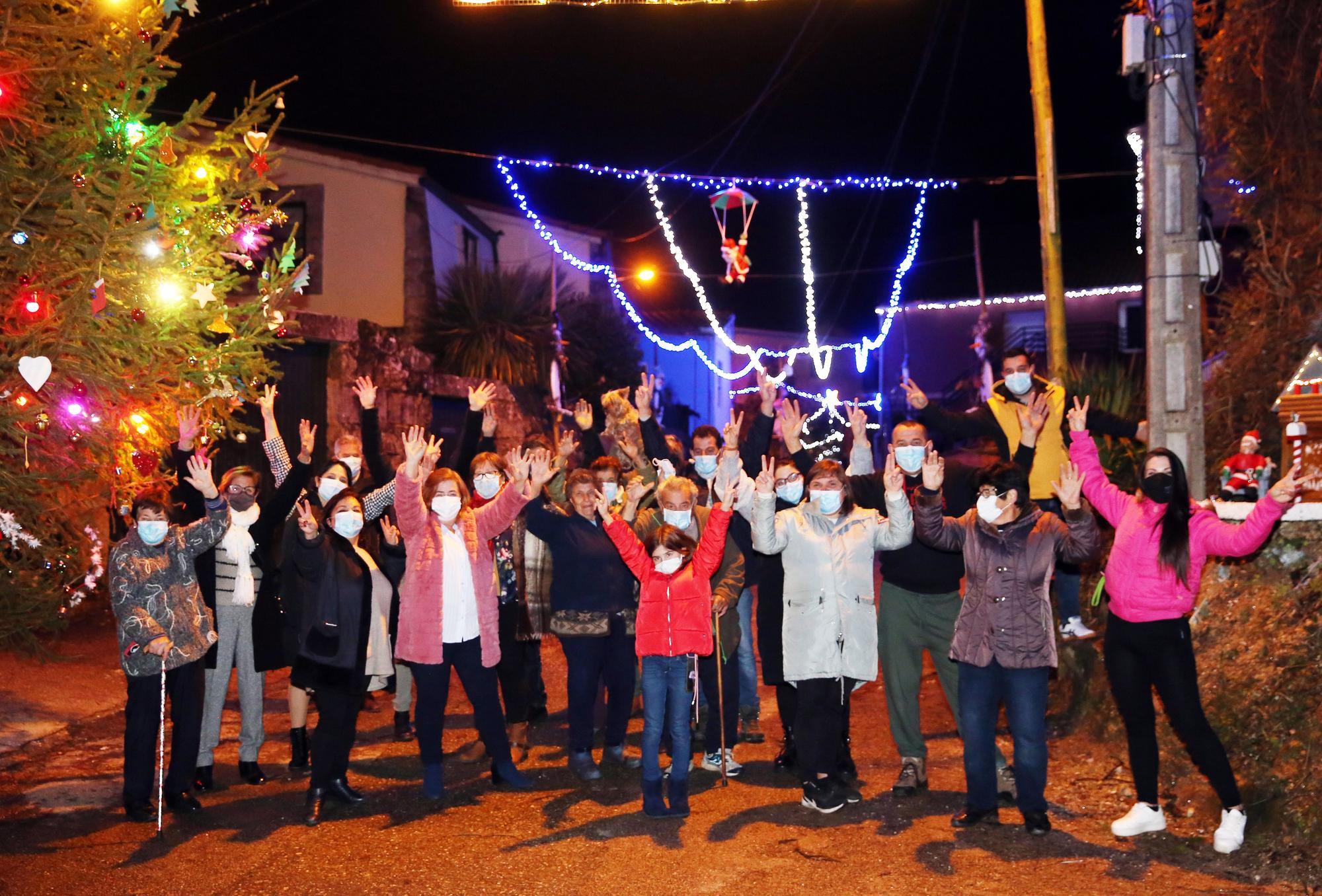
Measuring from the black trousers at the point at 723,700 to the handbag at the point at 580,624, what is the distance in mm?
759

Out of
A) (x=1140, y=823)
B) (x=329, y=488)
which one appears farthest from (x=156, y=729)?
(x=1140, y=823)

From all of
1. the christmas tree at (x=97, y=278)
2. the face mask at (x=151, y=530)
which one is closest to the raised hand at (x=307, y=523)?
the face mask at (x=151, y=530)

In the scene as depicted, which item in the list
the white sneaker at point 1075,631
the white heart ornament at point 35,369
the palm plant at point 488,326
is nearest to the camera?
the white heart ornament at point 35,369

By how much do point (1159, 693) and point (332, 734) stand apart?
458 cm

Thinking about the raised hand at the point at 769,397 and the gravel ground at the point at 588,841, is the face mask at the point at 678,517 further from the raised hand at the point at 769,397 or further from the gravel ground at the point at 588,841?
the gravel ground at the point at 588,841

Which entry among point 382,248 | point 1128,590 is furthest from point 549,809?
point 382,248

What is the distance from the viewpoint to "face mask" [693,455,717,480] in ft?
26.0

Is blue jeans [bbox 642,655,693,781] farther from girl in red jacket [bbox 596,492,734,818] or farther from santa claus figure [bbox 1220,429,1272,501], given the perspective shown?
santa claus figure [bbox 1220,429,1272,501]

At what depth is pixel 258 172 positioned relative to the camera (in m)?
8.43

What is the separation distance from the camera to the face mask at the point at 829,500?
6.60 meters

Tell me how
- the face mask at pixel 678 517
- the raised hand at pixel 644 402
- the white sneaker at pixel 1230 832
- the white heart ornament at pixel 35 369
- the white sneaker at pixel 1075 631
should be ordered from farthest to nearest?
the white sneaker at pixel 1075 631 → the raised hand at pixel 644 402 → the face mask at pixel 678 517 → the white heart ornament at pixel 35 369 → the white sneaker at pixel 1230 832

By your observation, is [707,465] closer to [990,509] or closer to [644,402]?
[644,402]

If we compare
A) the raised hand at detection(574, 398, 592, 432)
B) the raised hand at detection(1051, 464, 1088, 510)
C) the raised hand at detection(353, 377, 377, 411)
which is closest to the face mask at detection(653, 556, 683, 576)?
the raised hand at detection(1051, 464, 1088, 510)

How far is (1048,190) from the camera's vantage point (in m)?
9.95
